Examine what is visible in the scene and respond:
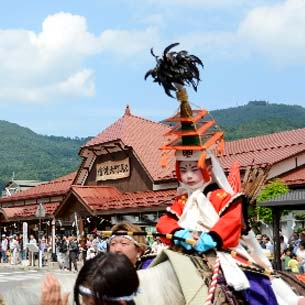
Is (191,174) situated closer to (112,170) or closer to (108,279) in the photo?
(108,279)

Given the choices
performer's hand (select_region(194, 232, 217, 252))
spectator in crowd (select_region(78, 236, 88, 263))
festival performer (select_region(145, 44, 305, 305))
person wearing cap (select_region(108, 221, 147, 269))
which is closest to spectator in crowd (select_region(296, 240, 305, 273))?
spectator in crowd (select_region(78, 236, 88, 263))

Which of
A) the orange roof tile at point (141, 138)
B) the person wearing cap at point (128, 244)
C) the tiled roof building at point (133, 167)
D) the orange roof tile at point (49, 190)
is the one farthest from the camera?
the orange roof tile at point (49, 190)

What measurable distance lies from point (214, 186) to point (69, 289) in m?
2.25

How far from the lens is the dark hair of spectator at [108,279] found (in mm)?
2469

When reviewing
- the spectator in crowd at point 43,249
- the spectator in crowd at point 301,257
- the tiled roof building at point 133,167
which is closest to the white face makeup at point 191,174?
the spectator in crowd at point 301,257

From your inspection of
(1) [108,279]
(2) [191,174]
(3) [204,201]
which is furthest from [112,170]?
(1) [108,279]

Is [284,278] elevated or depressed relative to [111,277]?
depressed

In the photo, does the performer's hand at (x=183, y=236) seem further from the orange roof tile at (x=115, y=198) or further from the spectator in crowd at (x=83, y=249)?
the orange roof tile at (x=115, y=198)

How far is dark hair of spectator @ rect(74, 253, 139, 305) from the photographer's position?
8.10 feet

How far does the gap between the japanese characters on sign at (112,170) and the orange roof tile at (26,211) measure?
3709 millimetres

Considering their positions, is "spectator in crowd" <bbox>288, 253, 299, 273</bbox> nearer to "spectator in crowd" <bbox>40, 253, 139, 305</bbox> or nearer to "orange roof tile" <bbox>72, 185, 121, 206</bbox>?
"spectator in crowd" <bbox>40, 253, 139, 305</bbox>

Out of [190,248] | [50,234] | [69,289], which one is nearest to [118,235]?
[190,248]

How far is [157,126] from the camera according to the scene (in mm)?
35156

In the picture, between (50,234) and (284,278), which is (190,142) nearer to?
(284,278)
